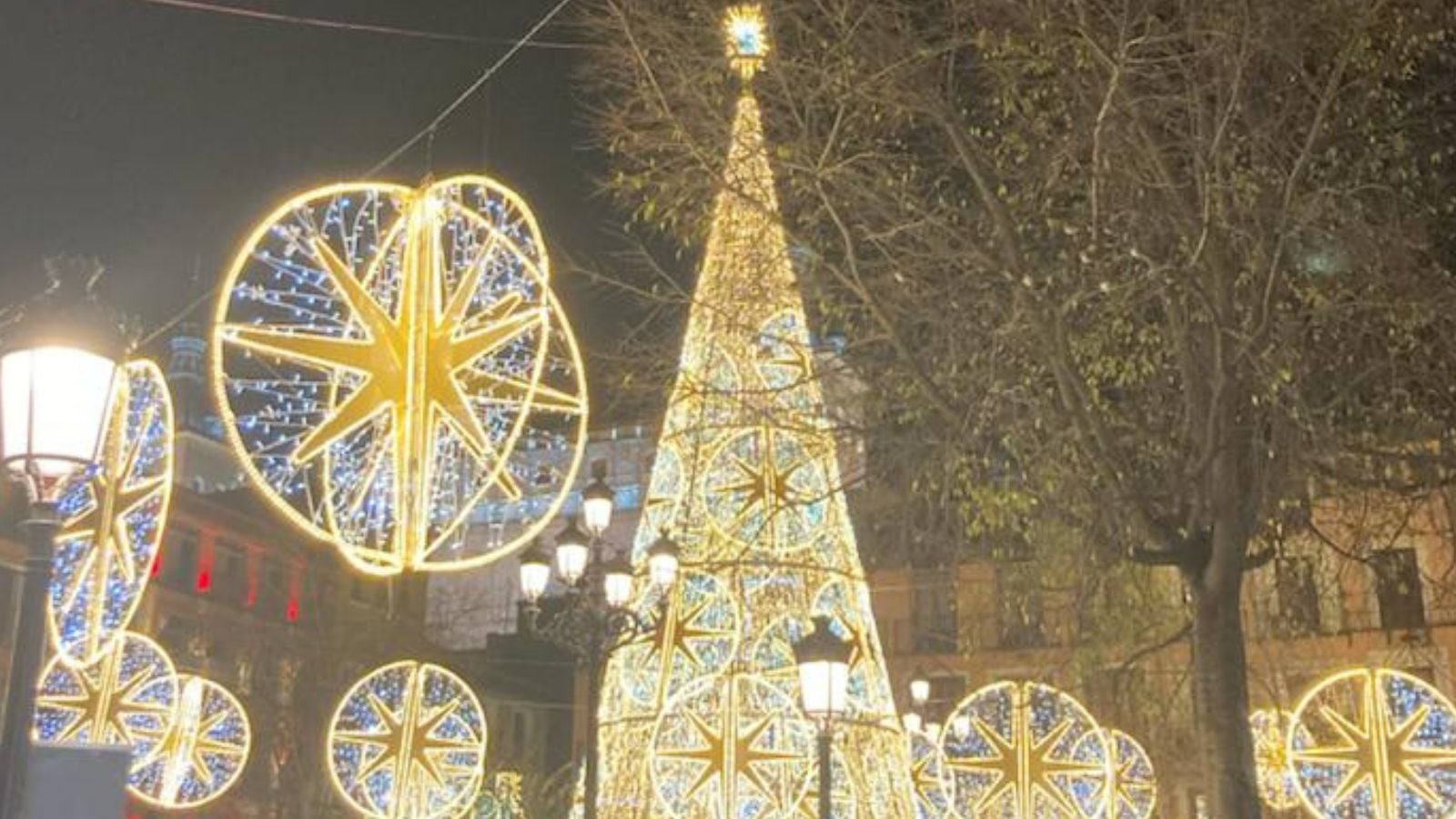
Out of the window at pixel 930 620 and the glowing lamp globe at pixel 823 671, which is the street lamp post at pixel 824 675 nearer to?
the glowing lamp globe at pixel 823 671

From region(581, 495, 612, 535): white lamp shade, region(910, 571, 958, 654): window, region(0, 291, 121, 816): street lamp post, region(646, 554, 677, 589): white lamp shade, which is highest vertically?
region(910, 571, 958, 654): window

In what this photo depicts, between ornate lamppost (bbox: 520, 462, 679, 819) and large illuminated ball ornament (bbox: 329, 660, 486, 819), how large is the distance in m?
2.11

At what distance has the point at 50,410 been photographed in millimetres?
5000

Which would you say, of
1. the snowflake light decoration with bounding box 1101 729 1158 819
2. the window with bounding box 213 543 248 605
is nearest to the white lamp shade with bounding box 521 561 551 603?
the snowflake light decoration with bounding box 1101 729 1158 819

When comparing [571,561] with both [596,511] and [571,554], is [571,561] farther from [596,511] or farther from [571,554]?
[596,511]

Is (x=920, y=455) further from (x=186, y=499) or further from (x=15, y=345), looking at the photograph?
(x=186, y=499)

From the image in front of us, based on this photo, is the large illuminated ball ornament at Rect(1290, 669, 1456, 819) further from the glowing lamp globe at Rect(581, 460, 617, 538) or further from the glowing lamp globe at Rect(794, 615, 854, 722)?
the glowing lamp globe at Rect(581, 460, 617, 538)

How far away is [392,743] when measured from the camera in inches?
553

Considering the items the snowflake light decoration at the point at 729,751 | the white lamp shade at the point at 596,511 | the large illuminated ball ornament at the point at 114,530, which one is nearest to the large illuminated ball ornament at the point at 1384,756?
the snowflake light decoration at the point at 729,751

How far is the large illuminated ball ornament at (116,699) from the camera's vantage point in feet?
40.3

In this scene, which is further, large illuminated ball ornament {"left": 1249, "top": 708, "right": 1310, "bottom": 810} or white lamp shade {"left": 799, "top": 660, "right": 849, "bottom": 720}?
large illuminated ball ornament {"left": 1249, "top": 708, "right": 1310, "bottom": 810}

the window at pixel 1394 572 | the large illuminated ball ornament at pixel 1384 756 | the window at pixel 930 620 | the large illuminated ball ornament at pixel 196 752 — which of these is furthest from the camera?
the window at pixel 930 620

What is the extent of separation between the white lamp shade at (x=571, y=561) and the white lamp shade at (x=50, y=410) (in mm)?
7176

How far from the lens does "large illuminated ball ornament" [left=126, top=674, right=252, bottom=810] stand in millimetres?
14211
